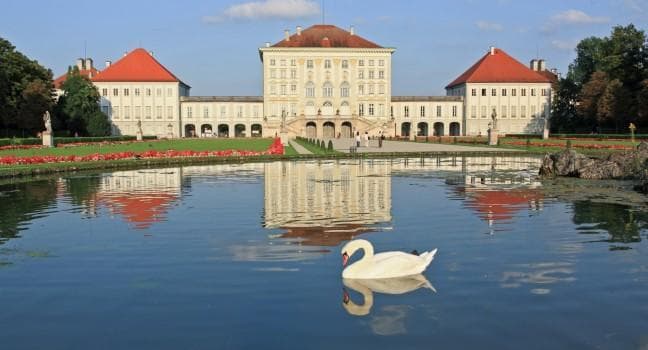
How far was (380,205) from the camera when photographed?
1401cm

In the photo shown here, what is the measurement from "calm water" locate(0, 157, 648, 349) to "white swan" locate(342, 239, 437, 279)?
16 centimetres

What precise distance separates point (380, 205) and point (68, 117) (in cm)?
6055

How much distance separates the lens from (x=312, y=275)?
7.67 m

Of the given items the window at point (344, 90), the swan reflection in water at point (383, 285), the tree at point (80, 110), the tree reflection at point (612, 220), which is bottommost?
the swan reflection in water at point (383, 285)

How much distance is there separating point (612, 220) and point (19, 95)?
54802 mm

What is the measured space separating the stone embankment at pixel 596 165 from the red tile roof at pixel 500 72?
75941 mm

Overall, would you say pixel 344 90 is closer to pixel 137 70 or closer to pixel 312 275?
pixel 137 70

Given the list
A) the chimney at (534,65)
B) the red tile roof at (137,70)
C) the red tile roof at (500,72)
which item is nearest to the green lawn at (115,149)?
the red tile roof at (137,70)

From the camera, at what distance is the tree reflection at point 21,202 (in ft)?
38.3

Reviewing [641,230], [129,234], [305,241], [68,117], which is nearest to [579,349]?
[305,241]

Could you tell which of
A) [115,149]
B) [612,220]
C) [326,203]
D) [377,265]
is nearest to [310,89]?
[115,149]

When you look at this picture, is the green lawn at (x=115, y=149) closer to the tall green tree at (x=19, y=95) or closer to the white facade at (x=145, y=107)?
the tall green tree at (x=19, y=95)

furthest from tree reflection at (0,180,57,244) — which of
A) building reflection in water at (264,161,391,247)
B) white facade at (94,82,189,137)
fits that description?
white facade at (94,82,189,137)

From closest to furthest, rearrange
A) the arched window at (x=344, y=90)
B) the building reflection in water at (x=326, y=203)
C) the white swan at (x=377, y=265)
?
the white swan at (x=377, y=265)
the building reflection in water at (x=326, y=203)
the arched window at (x=344, y=90)
